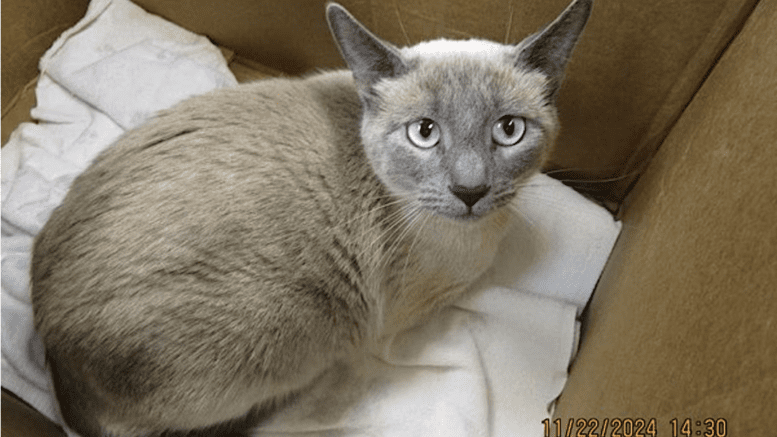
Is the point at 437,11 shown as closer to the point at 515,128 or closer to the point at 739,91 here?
the point at 515,128

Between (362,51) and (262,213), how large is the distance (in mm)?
388

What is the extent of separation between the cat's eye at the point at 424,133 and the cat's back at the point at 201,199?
186 millimetres

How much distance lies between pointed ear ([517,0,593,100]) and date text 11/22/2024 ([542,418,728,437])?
656 millimetres

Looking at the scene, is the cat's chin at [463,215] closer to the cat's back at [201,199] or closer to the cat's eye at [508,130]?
the cat's eye at [508,130]

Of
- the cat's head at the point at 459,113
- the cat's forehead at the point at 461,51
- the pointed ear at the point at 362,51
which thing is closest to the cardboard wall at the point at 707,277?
the cat's head at the point at 459,113

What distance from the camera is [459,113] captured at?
1.09 metres

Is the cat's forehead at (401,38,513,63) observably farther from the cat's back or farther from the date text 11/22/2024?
the date text 11/22/2024

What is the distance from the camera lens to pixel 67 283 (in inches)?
45.1

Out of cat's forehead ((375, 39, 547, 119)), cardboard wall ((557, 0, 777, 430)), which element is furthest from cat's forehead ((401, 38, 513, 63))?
cardboard wall ((557, 0, 777, 430))

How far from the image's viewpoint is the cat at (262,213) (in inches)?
44.1

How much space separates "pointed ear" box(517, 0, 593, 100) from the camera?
1038mm

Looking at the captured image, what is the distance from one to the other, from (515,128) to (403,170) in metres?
0.24

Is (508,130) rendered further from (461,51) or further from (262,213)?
(262,213)

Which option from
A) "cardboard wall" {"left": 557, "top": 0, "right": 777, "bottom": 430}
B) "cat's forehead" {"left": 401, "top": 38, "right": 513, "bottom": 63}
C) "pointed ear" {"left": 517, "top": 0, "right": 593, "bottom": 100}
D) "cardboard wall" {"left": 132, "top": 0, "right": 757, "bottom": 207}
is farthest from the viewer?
"cardboard wall" {"left": 132, "top": 0, "right": 757, "bottom": 207}
